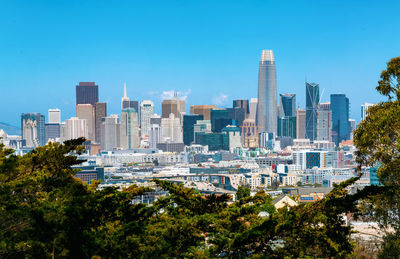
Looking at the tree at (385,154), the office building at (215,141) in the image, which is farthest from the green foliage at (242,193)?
the office building at (215,141)

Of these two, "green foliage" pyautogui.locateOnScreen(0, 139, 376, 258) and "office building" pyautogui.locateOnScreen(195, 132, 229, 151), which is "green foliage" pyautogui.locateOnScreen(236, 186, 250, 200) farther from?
"office building" pyautogui.locateOnScreen(195, 132, 229, 151)

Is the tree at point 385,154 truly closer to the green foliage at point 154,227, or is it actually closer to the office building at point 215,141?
the green foliage at point 154,227

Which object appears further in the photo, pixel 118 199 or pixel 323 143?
pixel 323 143

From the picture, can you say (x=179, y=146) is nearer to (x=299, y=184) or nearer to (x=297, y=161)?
(x=297, y=161)

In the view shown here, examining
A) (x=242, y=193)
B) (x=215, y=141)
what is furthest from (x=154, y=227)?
(x=215, y=141)

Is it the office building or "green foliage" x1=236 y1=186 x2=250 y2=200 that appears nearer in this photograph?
"green foliage" x1=236 y1=186 x2=250 y2=200

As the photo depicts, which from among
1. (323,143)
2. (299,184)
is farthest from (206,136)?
(299,184)

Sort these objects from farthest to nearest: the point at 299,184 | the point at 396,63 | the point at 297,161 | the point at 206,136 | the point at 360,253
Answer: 1. the point at 206,136
2. the point at 297,161
3. the point at 299,184
4. the point at 360,253
5. the point at 396,63

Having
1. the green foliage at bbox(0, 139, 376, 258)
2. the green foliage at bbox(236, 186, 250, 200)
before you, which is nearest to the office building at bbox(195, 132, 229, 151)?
the green foliage at bbox(236, 186, 250, 200)

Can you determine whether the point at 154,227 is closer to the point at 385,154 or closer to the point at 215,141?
the point at 385,154

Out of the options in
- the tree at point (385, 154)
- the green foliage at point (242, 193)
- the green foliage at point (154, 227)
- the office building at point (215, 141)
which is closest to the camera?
the green foliage at point (154, 227)

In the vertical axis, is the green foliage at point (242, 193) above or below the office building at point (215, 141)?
above
